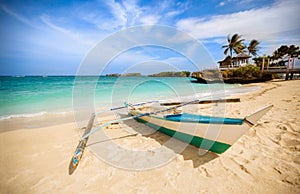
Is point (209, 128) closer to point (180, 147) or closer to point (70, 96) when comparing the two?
point (180, 147)

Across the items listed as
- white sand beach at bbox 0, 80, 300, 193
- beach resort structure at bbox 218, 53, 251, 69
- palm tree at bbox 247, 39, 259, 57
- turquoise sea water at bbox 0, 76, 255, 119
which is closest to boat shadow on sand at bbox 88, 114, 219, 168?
white sand beach at bbox 0, 80, 300, 193

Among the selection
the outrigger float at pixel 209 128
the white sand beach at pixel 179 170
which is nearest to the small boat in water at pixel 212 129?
the outrigger float at pixel 209 128

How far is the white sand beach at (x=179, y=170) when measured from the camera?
72.5 inches

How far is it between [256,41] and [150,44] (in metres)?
35.0

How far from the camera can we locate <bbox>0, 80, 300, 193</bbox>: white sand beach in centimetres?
184

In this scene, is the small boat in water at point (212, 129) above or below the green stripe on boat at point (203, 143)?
above

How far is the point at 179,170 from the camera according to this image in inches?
87.0

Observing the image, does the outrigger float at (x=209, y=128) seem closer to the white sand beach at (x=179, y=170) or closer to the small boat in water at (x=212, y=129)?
the small boat in water at (x=212, y=129)

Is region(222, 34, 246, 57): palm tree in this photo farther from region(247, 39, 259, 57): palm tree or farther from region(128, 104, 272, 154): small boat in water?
region(128, 104, 272, 154): small boat in water

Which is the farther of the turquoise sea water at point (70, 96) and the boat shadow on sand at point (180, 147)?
the turquoise sea water at point (70, 96)

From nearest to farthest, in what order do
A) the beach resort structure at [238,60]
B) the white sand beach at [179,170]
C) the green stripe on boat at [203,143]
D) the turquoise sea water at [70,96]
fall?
the white sand beach at [179,170] < the green stripe on boat at [203,143] < the turquoise sea water at [70,96] < the beach resort structure at [238,60]

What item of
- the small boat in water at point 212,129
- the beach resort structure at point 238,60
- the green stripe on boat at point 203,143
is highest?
the beach resort structure at point 238,60

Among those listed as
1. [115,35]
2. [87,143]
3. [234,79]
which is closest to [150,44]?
[115,35]

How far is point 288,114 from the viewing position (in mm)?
3887
